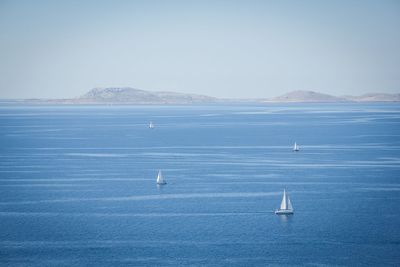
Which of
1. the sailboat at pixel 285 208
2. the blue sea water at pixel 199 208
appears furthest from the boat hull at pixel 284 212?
the blue sea water at pixel 199 208

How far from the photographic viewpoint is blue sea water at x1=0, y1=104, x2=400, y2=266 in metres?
58.3

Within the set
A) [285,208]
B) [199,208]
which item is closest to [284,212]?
→ [285,208]

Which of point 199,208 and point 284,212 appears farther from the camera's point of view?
point 199,208

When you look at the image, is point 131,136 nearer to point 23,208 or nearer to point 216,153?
point 216,153

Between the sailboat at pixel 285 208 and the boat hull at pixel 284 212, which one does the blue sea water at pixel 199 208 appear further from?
the sailboat at pixel 285 208

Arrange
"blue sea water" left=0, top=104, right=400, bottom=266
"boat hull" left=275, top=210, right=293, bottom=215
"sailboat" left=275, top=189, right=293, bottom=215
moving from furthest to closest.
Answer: "boat hull" left=275, top=210, right=293, bottom=215
"sailboat" left=275, top=189, right=293, bottom=215
"blue sea water" left=0, top=104, right=400, bottom=266

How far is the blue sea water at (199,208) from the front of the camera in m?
58.3

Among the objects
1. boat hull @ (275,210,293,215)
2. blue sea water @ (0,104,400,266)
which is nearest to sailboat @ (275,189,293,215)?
boat hull @ (275,210,293,215)

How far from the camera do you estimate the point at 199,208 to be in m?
74.9

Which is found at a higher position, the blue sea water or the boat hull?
the boat hull

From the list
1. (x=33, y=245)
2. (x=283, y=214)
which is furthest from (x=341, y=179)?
(x=33, y=245)

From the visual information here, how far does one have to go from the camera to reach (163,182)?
9106cm

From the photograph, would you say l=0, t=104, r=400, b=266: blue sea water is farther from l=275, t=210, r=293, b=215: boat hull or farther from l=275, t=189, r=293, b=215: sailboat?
l=275, t=189, r=293, b=215: sailboat

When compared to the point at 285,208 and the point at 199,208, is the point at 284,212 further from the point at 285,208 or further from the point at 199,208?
the point at 199,208
